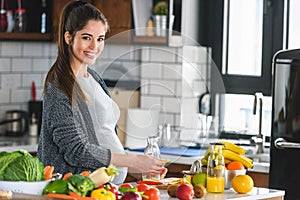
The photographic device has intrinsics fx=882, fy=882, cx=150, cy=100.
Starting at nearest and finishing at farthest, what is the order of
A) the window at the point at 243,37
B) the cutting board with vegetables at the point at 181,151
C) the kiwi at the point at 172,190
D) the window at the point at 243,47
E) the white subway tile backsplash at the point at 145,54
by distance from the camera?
the kiwi at the point at 172,190
the cutting board with vegetables at the point at 181,151
the window at the point at 243,47
the window at the point at 243,37
the white subway tile backsplash at the point at 145,54

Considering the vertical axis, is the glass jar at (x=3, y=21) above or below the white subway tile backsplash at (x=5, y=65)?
above

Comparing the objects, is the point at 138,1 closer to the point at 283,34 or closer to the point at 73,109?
the point at 283,34

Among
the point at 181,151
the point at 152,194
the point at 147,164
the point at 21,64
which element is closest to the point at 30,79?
the point at 21,64

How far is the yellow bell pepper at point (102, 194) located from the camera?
11.0ft

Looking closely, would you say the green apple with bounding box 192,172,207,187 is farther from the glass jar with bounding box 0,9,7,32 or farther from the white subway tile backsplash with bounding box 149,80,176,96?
the glass jar with bounding box 0,9,7,32

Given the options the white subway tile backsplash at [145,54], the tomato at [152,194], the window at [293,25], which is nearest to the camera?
the tomato at [152,194]

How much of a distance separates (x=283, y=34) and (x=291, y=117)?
→ 2.82 ft

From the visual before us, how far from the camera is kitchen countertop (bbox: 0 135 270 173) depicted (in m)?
5.52

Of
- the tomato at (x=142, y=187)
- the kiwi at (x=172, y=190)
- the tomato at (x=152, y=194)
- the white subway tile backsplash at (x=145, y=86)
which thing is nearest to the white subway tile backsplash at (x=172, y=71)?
the white subway tile backsplash at (x=145, y=86)

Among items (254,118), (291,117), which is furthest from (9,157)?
(254,118)

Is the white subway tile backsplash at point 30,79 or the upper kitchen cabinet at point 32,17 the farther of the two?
the white subway tile backsplash at point 30,79

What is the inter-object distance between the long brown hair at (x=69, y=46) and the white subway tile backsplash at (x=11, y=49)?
2.41 metres

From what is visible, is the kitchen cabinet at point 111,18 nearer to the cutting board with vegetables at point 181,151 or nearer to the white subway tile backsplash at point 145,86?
the white subway tile backsplash at point 145,86

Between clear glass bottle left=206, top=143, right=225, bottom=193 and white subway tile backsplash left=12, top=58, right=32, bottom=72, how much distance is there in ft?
9.66
